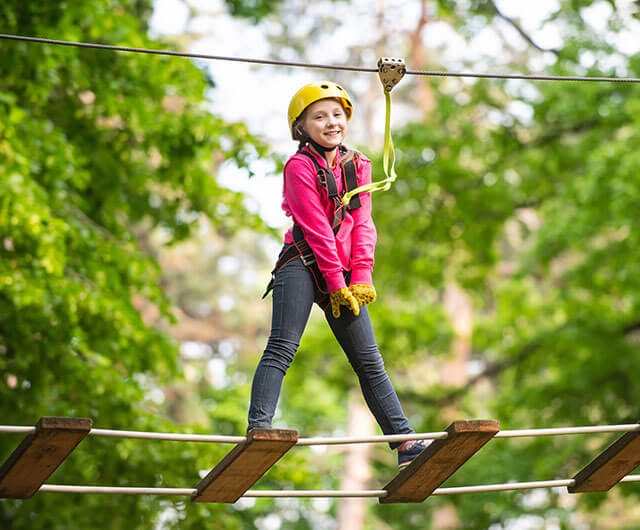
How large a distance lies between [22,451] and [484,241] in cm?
1000

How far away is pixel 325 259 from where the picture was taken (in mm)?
3932

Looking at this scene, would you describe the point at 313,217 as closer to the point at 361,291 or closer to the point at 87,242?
the point at 361,291

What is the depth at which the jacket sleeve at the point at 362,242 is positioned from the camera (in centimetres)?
405

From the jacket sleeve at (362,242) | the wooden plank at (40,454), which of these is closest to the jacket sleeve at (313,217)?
the jacket sleeve at (362,242)

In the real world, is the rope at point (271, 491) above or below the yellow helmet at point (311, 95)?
below

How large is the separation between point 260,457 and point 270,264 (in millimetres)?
21170

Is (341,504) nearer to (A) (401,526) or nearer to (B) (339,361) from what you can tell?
(A) (401,526)

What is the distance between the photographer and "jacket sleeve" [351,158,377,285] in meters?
4.05

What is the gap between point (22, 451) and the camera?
362cm

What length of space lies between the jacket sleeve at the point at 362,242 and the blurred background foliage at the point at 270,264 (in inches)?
98.8

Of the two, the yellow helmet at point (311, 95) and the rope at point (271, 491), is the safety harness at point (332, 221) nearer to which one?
the yellow helmet at point (311, 95)

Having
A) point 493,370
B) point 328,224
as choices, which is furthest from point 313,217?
point 493,370

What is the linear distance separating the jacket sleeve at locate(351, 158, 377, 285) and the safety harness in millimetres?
35

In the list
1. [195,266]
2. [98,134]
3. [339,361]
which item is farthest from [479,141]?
[195,266]
